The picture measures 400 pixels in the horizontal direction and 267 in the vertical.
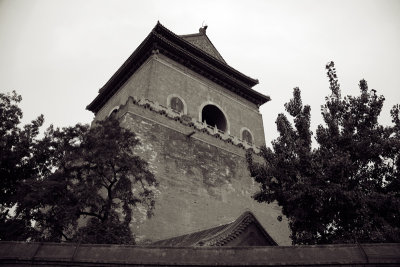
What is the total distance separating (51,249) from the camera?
507 centimetres

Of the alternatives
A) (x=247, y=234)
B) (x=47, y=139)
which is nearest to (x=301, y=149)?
(x=247, y=234)

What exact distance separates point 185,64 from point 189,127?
5291 millimetres

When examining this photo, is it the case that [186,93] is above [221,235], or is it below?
above

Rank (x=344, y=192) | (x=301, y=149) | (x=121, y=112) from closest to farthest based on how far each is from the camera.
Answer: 1. (x=344, y=192)
2. (x=301, y=149)
3. (x=121, y=112)

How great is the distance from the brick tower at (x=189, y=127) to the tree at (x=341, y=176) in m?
5.13

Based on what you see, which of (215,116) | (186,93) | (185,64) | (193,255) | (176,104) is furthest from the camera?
(215,116)

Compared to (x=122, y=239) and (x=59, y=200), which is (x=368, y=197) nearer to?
(x=122, y=239)

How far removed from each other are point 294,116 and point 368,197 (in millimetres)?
3616

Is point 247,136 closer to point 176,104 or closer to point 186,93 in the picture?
point 186,93

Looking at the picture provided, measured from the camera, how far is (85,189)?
8.53 meters

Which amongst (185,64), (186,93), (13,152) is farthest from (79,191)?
(185,64)

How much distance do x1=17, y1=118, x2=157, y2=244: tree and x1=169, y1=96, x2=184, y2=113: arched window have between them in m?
8.10

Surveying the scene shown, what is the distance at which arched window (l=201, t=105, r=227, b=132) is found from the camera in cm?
2073

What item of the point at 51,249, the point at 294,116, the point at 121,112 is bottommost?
the point at 51,249
